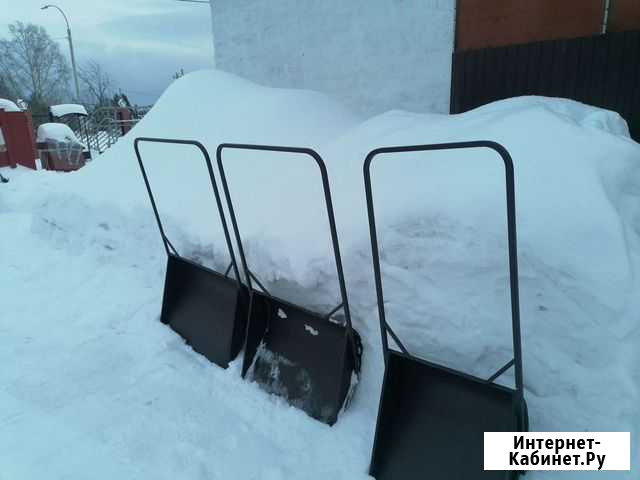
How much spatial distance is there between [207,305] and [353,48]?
468cm

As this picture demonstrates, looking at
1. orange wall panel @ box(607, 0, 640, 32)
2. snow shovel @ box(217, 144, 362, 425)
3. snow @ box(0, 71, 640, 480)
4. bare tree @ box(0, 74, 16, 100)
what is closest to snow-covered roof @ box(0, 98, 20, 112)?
snow @ box(0, 71, 640, 480)

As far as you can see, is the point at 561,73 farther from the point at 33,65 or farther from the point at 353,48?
the point at 33,65

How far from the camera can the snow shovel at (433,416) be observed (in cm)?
153

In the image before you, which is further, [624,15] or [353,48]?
[353,48]

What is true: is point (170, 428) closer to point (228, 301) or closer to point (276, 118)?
point (228, 301)

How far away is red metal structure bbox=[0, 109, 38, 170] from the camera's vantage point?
31.8 ft

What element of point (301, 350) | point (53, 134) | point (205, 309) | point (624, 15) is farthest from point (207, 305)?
point (53, 134)

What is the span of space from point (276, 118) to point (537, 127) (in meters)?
2.25

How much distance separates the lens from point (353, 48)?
5855 millimetres

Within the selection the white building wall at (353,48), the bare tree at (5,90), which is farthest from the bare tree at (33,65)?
the white building wall at (353,48)

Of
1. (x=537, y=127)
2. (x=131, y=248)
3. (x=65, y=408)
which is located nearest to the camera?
(x=65, y=408)

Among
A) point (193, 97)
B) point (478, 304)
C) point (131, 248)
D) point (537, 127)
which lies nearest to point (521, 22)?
point (537, 127)

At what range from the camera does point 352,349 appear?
77.5 inches

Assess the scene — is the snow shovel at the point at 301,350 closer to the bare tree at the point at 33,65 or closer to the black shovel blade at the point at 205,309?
the black shovel blade at the point at 205,309
